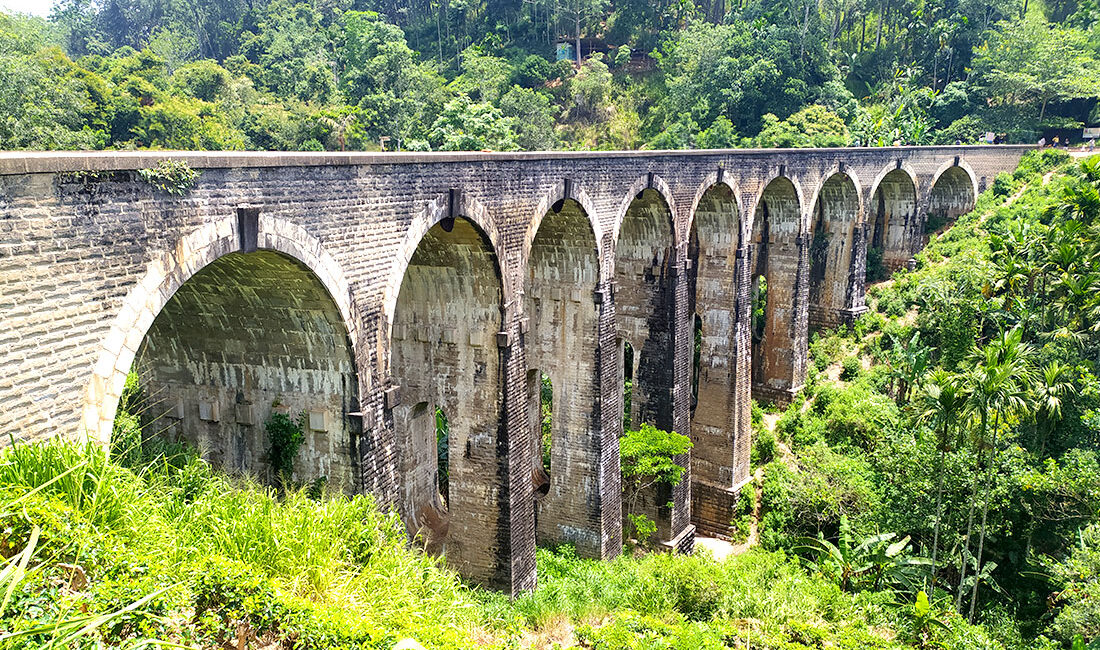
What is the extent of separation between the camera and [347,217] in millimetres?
11734

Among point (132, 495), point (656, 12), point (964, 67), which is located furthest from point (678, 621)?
point (656, 12)

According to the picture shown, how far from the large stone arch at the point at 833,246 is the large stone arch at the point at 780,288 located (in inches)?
122

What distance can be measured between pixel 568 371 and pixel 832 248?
16.8 meters

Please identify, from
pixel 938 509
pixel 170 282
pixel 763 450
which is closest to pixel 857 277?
A: pixel 763 450

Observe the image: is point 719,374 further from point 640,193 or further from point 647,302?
point 640,193

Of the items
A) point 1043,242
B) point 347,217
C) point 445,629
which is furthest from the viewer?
point 1043,242

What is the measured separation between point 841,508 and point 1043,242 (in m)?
11.4

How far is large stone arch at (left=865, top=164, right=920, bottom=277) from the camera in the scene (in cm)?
3547

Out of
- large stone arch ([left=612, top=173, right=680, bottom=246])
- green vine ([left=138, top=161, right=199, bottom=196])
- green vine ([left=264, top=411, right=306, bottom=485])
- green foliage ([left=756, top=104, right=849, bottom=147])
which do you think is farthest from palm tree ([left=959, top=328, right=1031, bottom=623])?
green foliage ([left=756, top=104, right=849, bottom=147])

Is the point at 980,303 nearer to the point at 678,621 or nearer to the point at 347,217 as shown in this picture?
the point at 678,621

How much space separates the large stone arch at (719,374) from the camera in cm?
2392

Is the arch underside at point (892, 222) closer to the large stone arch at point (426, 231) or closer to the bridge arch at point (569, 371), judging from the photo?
the bridge arch at point (569, 371)

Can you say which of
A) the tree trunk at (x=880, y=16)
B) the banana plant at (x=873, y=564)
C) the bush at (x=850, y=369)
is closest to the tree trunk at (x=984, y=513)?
the banana plant at (x=873, y=564)

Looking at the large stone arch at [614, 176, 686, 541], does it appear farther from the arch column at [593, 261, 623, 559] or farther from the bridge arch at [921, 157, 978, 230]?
the bridge arch at [921, 157, 978, 230]
